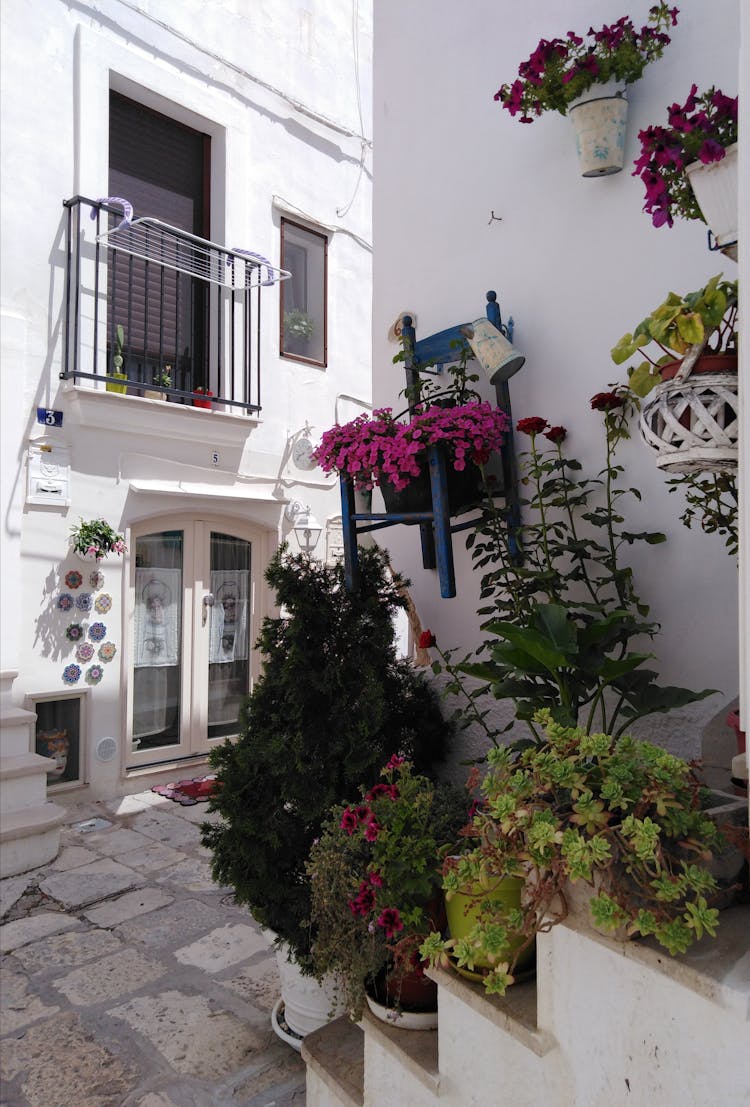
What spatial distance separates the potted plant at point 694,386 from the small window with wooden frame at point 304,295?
5809mm

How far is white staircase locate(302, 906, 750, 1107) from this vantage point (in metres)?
1.21

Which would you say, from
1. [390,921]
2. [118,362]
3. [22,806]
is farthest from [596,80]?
[22,806]

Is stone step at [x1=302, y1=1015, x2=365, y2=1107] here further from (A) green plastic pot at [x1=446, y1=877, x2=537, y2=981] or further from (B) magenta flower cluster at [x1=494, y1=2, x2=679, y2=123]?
(B) magenta flower cluster at [x1=494, y1=2, x2=679, y2=123]

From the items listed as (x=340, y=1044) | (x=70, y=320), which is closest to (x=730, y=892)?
(x=340, y=1044)

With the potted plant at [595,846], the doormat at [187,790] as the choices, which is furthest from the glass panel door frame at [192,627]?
the potted plant at [595,846]

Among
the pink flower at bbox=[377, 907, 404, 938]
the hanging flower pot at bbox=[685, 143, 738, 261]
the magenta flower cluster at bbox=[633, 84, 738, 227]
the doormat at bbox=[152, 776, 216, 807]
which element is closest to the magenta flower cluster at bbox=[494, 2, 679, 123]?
the magenta flower cluster at bbox=[633, 84, 738, 227]

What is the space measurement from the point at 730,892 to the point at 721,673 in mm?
920

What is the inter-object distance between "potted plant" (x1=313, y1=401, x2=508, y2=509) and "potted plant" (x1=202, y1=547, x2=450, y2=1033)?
1.33 ft

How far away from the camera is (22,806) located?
4.45 meters

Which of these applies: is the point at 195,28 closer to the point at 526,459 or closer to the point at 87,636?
the point at 87,636

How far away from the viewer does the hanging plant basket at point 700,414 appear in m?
1.47

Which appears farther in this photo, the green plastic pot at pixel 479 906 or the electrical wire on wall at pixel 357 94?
the electrical wire on wall at pixel 357 94

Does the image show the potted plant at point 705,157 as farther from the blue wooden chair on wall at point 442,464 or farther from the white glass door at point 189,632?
the white glass door at point 189,632

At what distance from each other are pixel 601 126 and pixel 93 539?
166 inches
